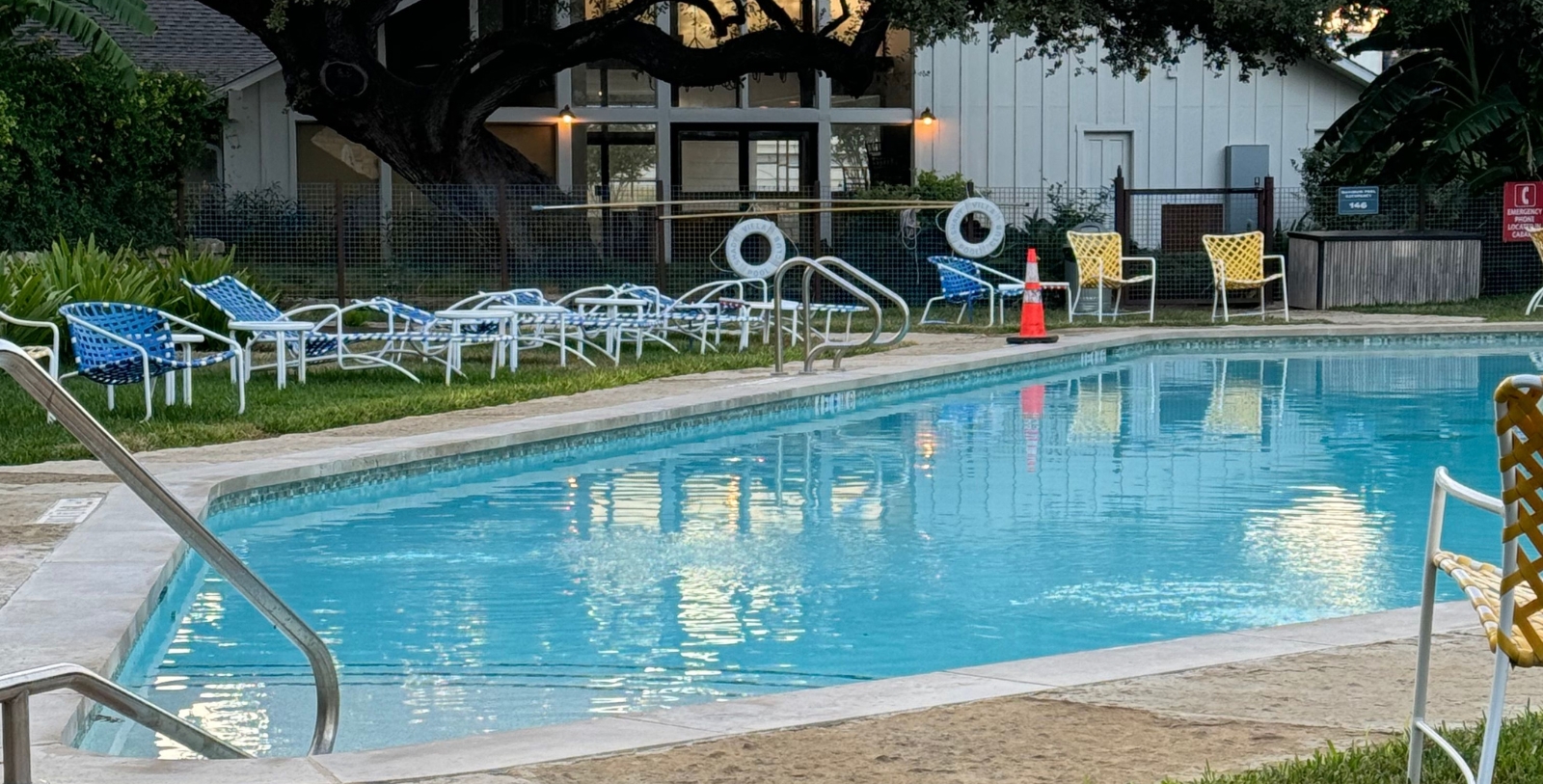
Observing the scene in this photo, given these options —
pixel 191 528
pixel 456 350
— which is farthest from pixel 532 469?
pixel 191 528

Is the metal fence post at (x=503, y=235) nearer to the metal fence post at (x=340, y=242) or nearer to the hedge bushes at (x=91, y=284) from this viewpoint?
the metal fence post at (x=340, y=242)

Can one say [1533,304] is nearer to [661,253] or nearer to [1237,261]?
[1237,261]

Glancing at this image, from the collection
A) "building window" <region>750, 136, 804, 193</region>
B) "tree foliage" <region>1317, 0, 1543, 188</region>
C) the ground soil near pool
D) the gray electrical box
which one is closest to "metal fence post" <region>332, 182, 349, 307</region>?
"building window" <region>750, 136, 804, 193</region>

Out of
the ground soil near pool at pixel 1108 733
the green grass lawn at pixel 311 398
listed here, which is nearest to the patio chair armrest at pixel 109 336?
the green grass lawn at pixel 311 398

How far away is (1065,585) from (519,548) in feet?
7.43

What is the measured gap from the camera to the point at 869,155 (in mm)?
27203

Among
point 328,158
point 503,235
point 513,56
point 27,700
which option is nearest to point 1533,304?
point 503,235

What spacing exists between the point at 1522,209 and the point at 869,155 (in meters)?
9.65

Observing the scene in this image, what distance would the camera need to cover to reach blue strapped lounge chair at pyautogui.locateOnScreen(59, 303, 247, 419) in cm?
1017

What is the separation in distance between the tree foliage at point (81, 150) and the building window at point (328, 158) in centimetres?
481

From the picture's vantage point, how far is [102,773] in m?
3.77

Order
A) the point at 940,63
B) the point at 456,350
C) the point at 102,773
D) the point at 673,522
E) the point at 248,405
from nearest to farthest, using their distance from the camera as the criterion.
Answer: the point at 102,773 < the point at 673,522 < the point at 248,405 < the point at 456,350 < the point at 940,63

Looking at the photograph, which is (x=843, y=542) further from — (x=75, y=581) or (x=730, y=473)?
(x=75, y=581)

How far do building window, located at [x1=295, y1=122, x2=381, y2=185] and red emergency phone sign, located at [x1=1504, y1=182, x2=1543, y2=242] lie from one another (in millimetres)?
14969
